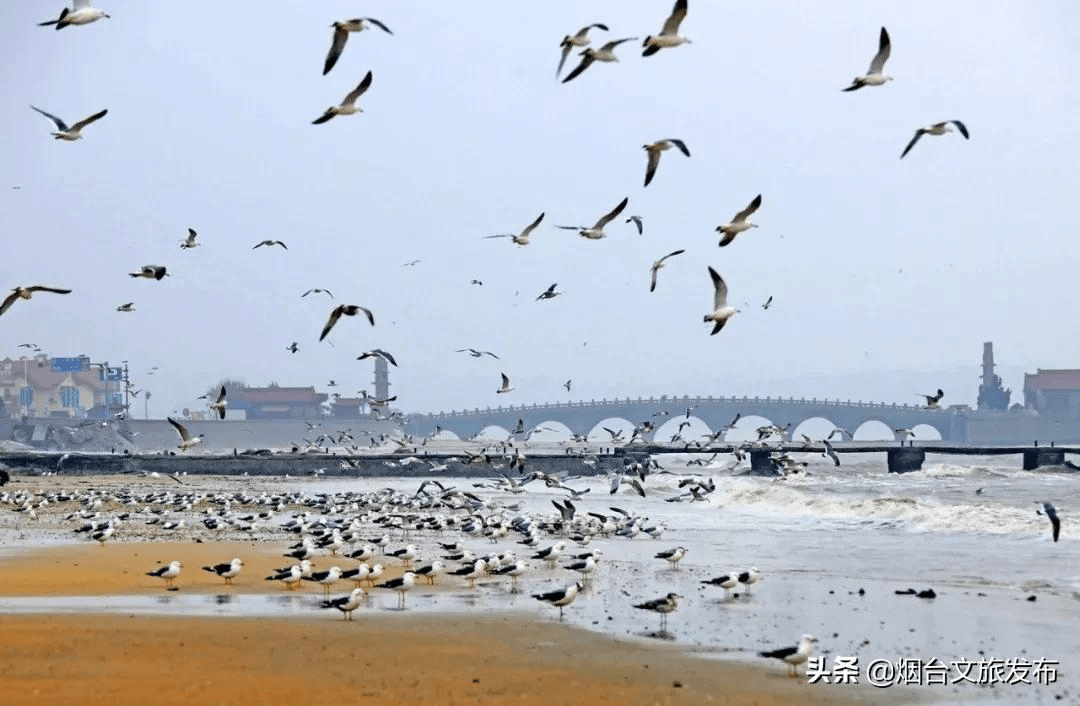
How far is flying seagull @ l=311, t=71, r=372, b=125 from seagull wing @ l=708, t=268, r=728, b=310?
175 inches

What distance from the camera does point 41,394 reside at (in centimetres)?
17888

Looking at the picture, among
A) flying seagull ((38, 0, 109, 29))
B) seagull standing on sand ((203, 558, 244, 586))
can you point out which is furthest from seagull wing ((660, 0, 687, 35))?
seagull standing on sand ((203, 558, 244, 586))

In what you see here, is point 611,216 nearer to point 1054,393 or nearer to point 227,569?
point 227,569

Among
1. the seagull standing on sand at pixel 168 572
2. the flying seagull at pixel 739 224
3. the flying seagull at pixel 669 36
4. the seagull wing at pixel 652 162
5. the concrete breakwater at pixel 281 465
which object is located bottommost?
the concrete breakwater at pixel 281 465

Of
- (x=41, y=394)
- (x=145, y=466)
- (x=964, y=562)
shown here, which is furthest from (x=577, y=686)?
(x=41, y=394)

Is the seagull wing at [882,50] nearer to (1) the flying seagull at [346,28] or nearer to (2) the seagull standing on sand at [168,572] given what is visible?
(1) the flying seagull at [346,28]

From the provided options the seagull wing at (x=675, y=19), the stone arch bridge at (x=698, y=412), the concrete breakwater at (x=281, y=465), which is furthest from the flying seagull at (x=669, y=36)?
the stone arch bridge at (x=698, y=412)

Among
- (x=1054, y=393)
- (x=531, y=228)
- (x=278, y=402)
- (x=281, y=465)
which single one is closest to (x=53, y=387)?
(x=278, y=402)

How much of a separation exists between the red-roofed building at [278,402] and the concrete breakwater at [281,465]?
9407 cm

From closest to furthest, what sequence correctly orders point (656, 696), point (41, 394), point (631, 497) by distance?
1. point (656, 696)
2. point (631, 497)
3. point (41, 394)

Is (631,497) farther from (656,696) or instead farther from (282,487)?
(656,696)

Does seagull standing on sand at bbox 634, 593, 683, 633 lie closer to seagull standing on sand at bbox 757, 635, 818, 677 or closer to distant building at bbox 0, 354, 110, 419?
seagull standing on sand at bbox 757, 635, 818, 677

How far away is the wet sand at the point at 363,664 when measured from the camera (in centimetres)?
1114

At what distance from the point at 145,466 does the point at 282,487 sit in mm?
17757
